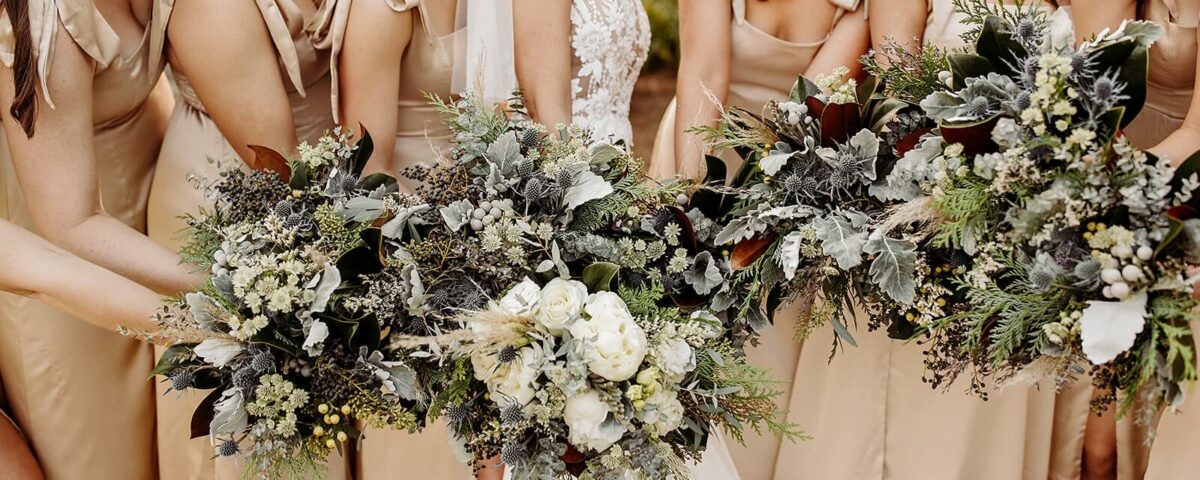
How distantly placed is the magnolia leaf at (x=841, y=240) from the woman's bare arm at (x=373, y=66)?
111 centimetres

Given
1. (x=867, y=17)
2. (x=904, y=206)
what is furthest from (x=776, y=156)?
(x=867, y=17)

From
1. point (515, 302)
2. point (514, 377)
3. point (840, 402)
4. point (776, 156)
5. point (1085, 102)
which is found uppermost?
point (1085, 102)

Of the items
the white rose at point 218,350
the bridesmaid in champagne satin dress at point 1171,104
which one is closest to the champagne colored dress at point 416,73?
the white rose at point 218,350

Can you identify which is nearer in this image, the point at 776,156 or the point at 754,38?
the point at 776,156

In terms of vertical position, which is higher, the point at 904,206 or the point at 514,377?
the point at 904,206

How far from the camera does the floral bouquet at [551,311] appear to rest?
1.54m

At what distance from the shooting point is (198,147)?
2309 mm

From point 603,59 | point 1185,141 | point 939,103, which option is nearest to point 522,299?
point 939,103

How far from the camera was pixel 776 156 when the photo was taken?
174cm

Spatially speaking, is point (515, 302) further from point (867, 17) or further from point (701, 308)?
point (867, 17)

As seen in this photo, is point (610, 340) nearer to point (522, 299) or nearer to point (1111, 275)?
point (522, 299)

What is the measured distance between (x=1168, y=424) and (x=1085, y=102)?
1.26 m

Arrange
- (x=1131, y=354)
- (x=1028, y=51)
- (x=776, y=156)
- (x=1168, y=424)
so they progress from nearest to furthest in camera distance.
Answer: (x=1131, y=354) < (x=1028, y=51) < (x=776, y=156) < (x=1168, y=424)

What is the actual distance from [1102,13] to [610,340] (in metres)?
1.43
